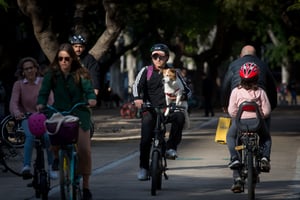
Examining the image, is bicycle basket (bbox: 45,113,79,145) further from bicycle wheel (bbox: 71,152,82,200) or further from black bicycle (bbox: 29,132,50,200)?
black bicycle (bbox: 29,132,50,200)

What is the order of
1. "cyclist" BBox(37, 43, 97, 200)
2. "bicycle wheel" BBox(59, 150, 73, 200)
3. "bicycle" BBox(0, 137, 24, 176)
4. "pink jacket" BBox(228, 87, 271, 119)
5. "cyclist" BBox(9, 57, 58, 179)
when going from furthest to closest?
1. "bicycle" BBox(0, 137, 24, 176)
2. "cyclist" BBox(9, 57, 58, 179)
3. "pink jacket" BBox(228, 87, 271, 119)
4. "cyclist" BBox(37, 43, 97, 200)
5. "bicycle wheel" BBox(59, 150, 73, 200)

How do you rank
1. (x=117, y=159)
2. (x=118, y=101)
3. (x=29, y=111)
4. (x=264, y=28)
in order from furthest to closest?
(x=118, y=101) < (x=264, y=28) < (x=117, y=159) < (x=29, y=111)

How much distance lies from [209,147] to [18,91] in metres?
9.77

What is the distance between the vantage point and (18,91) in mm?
13281

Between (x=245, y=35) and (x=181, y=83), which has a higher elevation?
(x=245, y=35)

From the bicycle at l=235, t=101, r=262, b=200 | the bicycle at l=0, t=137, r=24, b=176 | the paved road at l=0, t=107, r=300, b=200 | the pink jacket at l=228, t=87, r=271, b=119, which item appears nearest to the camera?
the bicycle at l=235, t=101, r=262, b=200

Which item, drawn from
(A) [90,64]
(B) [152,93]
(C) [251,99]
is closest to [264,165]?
(C) [251,99]

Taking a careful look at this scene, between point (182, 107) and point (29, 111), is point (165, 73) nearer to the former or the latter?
point (182, 107)

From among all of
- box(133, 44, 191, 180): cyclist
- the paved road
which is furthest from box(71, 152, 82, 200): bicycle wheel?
box(133, 44, 191, 180): cyclist

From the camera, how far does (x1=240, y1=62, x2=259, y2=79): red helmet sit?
12.5m

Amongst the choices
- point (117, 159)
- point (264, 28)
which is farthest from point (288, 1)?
point (117, 159)

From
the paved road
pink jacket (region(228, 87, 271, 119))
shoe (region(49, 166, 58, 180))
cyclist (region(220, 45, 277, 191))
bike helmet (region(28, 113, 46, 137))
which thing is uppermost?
cyclist (region(220, 45, 277, 191))

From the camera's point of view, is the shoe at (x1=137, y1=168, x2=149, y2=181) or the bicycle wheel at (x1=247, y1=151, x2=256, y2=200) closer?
the bicycle wheel at (x1=247, y1=151, x2=256, y2=200)

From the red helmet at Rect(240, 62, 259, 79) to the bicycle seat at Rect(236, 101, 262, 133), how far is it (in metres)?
0.33
